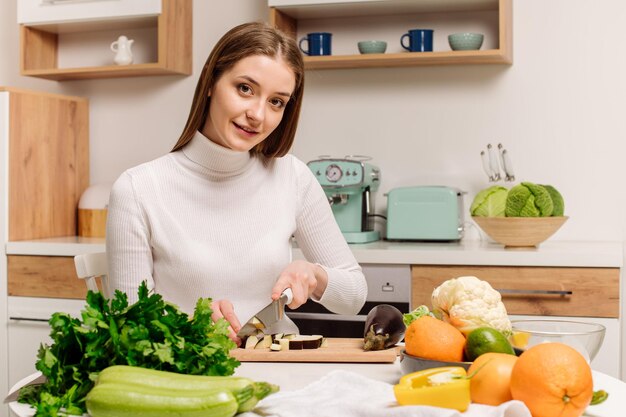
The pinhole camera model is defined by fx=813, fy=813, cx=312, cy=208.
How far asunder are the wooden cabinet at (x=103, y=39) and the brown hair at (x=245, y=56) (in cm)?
163

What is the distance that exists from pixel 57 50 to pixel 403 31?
65.2 inches

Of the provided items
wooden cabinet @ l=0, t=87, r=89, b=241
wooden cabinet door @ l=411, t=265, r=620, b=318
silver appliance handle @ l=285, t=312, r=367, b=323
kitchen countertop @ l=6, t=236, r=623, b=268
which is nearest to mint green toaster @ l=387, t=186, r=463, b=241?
kitchen countertop @ l=6, t=236, r=623, b=268

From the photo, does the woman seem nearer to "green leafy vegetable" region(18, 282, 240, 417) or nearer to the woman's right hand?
the woman's right hand

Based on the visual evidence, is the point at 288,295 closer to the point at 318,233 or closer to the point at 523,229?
the point at 318,233

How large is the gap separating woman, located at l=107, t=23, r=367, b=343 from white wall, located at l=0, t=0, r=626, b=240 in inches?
54.6

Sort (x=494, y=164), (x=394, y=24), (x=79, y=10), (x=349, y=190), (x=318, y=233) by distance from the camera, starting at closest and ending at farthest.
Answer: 1. (x=318, y=233)
2. (x=349, y=190)
3. (x=494, y=164)
4. (x=394, y=24)
5. (x=79, y=10)

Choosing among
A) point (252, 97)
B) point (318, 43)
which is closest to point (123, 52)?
point (318, 43)

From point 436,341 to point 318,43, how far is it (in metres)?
2.22

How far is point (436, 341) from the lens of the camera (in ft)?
3.83

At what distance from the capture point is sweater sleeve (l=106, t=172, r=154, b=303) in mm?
1754

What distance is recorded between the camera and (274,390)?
3.43ft

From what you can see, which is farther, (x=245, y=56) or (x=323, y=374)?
(x=245, y=56)

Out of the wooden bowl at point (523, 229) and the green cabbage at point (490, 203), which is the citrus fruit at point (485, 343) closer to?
the wooden bowl at point (523, 229)

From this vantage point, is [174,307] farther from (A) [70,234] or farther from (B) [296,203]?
(A) [70,234]
